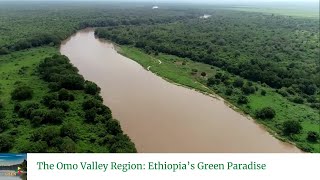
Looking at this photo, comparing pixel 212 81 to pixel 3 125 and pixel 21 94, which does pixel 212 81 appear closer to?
pixel 21 94

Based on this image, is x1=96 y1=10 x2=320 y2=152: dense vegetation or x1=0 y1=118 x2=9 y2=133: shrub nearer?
x1=0 y1=118 x2=9 y2=133: shrub

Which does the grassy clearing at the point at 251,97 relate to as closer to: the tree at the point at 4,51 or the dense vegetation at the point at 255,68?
the dense vegetation at the point at 255,68

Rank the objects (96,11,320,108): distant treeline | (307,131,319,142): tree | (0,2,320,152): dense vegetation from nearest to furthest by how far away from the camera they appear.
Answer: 1. (0,2,320,152): dense vegetation
2. (307,131,319,142): tree
3. (96,11,320,108): distant treeline

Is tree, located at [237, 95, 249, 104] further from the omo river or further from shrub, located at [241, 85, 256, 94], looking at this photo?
shrub, located at [241, 85, 256, 94]

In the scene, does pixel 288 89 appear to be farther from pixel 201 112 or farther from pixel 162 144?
pixel 162 144

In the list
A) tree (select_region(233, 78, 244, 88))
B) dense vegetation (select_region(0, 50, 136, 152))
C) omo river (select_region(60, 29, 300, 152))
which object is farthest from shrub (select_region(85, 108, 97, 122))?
tree (select_region(233, 78, 244, 88))

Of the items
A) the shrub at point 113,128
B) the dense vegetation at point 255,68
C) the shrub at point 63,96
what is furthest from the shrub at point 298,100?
the shrub at point 63,96

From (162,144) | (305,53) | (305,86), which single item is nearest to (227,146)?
(162,144)
